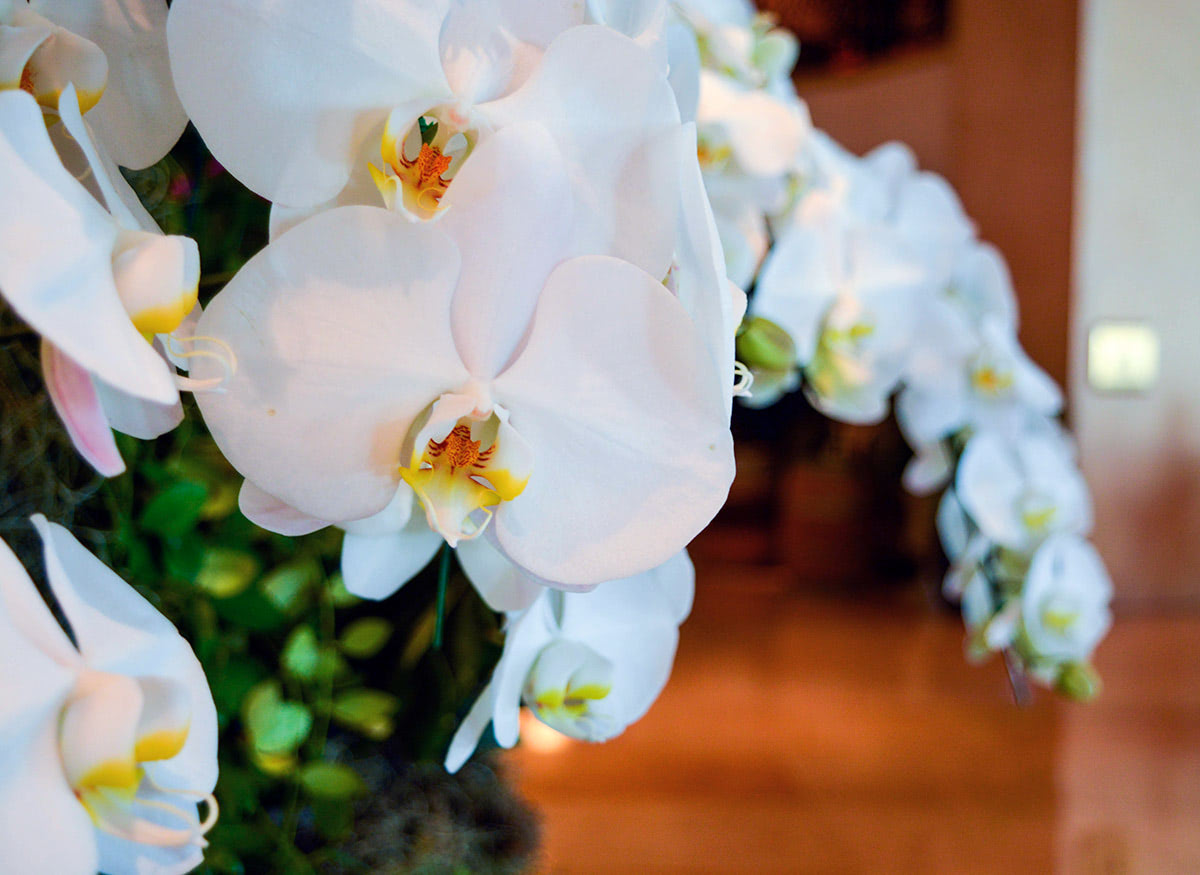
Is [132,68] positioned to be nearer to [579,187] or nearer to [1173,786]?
[579,187]

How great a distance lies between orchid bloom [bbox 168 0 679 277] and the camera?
12cm

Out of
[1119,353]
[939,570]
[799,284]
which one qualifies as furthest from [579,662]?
[1119,353]

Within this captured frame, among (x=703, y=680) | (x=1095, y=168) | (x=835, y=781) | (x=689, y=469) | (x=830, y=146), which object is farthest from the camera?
(x=1095, y=168)

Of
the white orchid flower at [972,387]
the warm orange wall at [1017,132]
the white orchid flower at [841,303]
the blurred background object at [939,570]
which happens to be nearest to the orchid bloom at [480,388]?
the white orchid flower at [841,303]

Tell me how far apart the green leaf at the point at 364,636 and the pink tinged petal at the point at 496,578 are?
0.08m

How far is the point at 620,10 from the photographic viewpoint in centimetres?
14

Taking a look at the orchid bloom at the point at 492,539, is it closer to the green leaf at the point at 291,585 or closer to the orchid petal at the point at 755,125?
the green leaf at the point at 291,585

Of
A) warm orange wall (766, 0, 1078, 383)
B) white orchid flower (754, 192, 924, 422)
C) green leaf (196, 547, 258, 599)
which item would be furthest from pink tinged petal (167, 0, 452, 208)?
warm orange wall (766, 0, 1078, 383)

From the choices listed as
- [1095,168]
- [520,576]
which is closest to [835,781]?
[520,576]

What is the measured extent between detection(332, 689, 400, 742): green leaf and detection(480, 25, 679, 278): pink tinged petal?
0.16 metres

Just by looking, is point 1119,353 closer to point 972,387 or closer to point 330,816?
point 972,387

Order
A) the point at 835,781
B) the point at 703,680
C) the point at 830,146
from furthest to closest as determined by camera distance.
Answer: the point at 703,680 < the point at 835,781 < the point at 830,146

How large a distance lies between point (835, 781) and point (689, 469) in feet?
2.70

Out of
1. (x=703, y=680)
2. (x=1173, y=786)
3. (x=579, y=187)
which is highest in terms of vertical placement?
(x=579, y=187)
